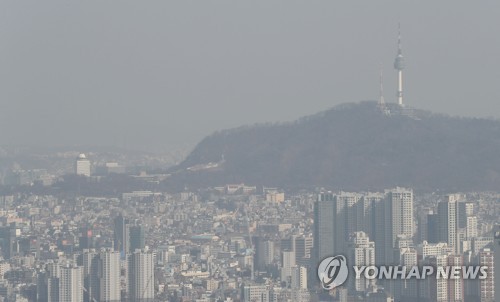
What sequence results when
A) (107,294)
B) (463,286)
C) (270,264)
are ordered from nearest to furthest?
1. (463,286)
2. (107,294)
3. (270,264)

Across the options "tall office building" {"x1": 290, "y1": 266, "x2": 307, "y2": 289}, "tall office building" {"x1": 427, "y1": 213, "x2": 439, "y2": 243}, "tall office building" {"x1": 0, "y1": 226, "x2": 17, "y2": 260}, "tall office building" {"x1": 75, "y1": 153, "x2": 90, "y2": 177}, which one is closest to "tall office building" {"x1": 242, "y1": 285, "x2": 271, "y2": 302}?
"tall office building" {"x1": 290, "y1": 266, "x2": 307, "y2": 289}

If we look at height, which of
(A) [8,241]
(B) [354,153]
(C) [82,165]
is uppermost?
(B) [354,153]

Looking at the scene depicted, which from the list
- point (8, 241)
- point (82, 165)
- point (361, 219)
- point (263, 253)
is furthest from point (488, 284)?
point (82, 165)

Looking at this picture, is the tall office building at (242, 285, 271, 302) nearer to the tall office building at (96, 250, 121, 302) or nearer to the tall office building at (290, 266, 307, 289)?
the tall office building at (290, 266, 307, 289)

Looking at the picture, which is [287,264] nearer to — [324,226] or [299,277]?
[299,277]

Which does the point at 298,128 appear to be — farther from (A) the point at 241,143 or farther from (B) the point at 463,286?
(B) the point at 463,286

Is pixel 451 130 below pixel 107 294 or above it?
above

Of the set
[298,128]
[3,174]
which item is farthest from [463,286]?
[298,128]
